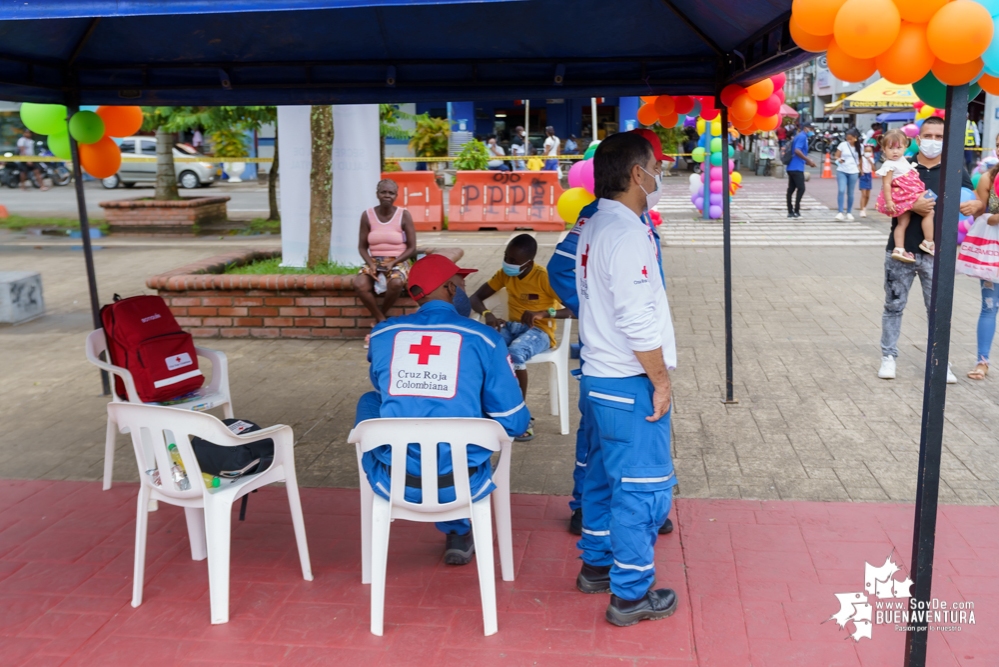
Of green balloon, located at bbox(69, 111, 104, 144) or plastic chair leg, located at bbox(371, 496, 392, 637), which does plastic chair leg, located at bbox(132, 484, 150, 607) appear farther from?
green balloon, located at bbox(69, 111, 104, 144)

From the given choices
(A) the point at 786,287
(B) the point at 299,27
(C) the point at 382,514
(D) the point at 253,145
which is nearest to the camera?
(C) the point at 382,514

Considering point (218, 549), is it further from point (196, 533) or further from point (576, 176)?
A: point (576, 176)

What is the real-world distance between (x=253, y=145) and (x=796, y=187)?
22.9m

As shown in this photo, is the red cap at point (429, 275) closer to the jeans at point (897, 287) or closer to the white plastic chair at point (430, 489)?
the white plastic chair at point (430, 489)

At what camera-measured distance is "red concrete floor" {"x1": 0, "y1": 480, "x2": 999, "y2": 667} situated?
327cm

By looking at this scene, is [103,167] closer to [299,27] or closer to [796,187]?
[299,27]

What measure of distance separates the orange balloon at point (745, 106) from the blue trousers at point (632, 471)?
2.72 metres

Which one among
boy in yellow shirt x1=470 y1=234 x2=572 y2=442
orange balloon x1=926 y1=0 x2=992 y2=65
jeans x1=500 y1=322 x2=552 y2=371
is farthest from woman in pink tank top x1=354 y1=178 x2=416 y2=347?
orange balloon x1=926 y1=0 x2=992 y2=65

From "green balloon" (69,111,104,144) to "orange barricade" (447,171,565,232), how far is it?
33.1 feet

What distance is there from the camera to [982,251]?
609 cm

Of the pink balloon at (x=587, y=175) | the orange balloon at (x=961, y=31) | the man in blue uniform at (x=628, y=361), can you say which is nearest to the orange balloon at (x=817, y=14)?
the orange balloon at (x=961, y=31)

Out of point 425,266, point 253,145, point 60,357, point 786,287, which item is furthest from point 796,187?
point 253,145

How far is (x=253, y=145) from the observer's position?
33.6 meters

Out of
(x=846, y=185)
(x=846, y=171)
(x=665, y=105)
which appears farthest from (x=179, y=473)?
(x=846, y=185)
